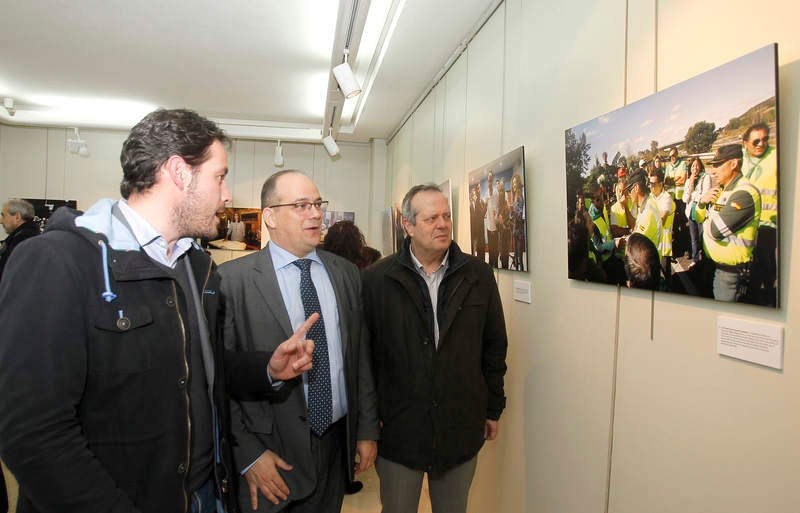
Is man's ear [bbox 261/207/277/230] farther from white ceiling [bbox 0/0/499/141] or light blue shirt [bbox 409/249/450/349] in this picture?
white ceiling [bbox 0/0/499/141]

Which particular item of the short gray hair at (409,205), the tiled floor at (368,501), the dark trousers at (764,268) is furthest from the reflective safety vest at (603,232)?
the tiled floor at (368,501)

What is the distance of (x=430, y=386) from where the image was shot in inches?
81.9

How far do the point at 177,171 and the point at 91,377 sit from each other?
23.8 inches

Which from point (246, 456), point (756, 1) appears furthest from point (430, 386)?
point (756, 1)

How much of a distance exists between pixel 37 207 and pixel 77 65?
3.59 meters

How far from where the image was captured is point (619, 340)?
1771mm

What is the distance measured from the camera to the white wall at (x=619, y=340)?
117 cm

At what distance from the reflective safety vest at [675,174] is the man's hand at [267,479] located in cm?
174

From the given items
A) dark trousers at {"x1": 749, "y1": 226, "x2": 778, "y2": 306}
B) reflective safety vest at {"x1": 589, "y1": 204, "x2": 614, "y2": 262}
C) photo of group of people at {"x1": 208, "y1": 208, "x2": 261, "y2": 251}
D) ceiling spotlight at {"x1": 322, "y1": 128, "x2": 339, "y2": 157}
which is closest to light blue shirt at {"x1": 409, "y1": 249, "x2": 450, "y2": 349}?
reflective safety vest at {"x1": 589, "y1": 204, "x2": 614, "y2": 262}

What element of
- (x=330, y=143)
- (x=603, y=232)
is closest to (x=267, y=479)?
(x=603, y=232)

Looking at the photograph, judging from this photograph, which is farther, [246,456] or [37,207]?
[37,207]

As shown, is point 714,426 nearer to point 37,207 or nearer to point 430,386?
point 430,386

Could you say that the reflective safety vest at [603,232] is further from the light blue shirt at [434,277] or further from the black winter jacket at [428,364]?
the light blue shirt at [434,277]

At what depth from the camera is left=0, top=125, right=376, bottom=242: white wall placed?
736 centimetres
